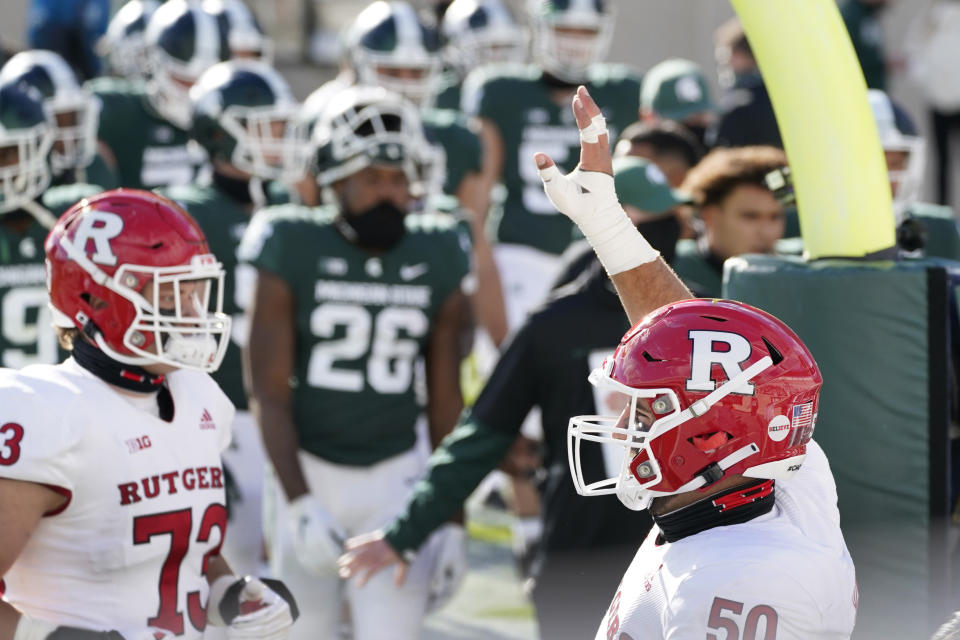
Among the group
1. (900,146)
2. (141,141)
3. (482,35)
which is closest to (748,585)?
(900,146)

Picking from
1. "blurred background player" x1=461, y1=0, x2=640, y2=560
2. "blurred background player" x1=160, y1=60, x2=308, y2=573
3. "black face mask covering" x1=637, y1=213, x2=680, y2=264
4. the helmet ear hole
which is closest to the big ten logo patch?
the helmet ear hole

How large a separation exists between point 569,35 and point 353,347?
2.91m

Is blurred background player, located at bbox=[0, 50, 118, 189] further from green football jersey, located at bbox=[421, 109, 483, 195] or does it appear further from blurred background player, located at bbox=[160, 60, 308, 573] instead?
green football jersey, located at bbox=[421, 109, 483, 195]

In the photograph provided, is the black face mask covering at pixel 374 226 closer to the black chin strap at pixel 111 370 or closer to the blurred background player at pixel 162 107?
the black chin strap at pixel 111 370

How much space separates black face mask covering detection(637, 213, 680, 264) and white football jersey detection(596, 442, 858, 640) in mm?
1556

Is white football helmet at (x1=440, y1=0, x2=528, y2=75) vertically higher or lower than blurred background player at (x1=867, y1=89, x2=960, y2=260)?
higher

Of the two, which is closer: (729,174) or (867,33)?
(729,174)

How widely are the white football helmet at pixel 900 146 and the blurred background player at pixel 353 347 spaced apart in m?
1.51

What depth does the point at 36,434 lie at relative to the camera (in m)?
2.63

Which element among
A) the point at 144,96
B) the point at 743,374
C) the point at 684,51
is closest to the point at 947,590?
the point at 743,374

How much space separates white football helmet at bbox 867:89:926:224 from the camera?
4.76m

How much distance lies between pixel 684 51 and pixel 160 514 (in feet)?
30.5

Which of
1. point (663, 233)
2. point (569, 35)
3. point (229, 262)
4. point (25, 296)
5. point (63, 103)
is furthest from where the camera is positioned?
point (569, 35)

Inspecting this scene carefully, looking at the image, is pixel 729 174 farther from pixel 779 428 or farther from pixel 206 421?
pixel 779 428
